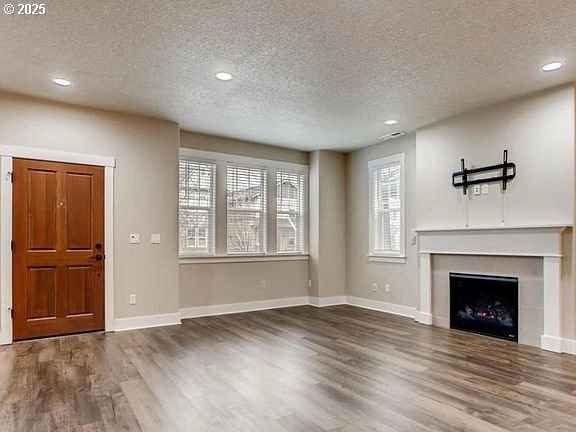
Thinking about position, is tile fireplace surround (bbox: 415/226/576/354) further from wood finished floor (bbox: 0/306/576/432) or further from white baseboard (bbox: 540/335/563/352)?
wood finished floor (bbox: 0/306/576/432)

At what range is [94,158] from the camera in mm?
4738

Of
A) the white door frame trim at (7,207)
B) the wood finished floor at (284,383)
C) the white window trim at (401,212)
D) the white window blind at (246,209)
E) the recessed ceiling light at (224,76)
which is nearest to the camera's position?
the wood finished floor at (284,383)

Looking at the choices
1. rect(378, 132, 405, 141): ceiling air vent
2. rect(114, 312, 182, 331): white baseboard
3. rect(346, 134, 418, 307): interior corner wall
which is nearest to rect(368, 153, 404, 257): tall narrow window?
rect(346, 134, 418, 307): interior corner wall

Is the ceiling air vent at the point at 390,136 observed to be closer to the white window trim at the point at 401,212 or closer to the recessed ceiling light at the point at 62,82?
the white window trim at the point at 401,212

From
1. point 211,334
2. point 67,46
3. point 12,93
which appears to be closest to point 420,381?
point 211,334

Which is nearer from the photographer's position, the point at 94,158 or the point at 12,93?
the point at 12,93

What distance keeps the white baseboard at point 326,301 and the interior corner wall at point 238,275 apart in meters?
0.21

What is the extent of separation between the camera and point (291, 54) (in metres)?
3.33

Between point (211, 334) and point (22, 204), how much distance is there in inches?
102

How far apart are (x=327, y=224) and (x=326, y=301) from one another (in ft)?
4.44

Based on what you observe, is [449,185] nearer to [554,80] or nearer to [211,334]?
[554,80]

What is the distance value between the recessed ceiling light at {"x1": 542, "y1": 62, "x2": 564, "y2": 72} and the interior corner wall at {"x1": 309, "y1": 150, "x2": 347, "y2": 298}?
376cm

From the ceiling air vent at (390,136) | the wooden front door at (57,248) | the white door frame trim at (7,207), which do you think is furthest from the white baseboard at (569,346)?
the white door frame trim at (7,207)

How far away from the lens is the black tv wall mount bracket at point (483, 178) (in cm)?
442
